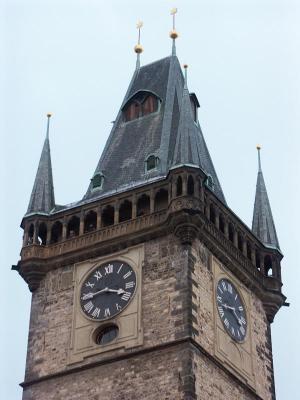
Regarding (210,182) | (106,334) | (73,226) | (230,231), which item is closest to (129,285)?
(106,334)

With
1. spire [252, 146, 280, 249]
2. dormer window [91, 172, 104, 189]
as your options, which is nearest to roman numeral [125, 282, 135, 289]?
dormer window [91, 172, 104, 189]

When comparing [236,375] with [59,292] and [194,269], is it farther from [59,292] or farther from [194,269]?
[59,292]

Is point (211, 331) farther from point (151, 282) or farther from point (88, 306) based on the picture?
point (88, 306)

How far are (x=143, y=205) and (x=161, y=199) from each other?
65 centimetres

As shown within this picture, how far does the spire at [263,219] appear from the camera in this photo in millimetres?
45750

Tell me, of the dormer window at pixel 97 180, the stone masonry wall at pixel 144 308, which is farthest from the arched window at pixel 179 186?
the dormer window at pixel 97 180

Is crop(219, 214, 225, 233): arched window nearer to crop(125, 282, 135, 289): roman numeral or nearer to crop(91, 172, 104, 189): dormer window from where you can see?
crop(125, 282, 135, 289): roman numeral

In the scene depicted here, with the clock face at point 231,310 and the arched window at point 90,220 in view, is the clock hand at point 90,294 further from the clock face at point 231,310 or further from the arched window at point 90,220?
the clock face at point 231,310

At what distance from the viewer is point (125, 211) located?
141ft

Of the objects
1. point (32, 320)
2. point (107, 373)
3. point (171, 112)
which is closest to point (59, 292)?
point (32, 320)

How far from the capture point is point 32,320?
4178 cm

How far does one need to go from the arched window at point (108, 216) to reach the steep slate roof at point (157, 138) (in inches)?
35.3

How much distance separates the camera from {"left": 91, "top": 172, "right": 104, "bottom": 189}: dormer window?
45.1 m

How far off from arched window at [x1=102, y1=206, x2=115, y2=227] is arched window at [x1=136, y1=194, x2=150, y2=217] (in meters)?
0.88
